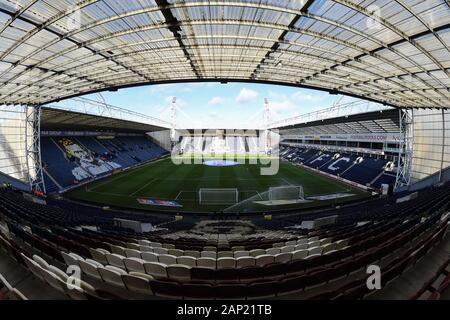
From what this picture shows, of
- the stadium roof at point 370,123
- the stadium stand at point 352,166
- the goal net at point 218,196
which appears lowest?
the goal net at point 218,196

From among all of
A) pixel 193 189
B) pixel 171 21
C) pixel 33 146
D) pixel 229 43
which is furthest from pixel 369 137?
pixel 33 146

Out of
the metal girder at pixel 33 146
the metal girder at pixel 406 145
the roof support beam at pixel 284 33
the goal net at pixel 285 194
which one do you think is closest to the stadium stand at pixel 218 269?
the roof support beam at pixel 284 33

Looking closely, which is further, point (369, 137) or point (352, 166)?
point (352, 166)

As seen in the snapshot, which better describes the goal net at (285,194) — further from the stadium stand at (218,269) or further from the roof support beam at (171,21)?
the stadium stand at (218,269)

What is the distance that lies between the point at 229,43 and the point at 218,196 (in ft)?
62.4

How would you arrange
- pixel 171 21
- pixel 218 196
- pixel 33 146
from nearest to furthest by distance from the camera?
pixel 171 21
pixel 33 146
pixel 218 196

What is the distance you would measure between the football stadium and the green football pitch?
46cm

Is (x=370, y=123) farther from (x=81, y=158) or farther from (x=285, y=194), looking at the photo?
(x=81, y=158)

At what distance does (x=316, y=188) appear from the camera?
33969mm

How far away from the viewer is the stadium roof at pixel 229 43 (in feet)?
29.8

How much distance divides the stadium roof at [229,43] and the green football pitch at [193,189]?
42.1 ft

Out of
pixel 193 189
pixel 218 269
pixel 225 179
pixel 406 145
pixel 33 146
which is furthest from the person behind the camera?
pixel 225 179

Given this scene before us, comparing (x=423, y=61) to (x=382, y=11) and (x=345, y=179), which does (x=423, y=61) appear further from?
(x=345, y=179)

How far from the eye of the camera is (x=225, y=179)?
134 ft
